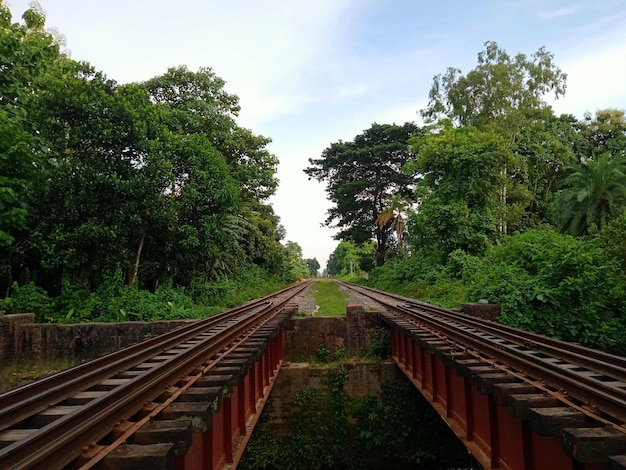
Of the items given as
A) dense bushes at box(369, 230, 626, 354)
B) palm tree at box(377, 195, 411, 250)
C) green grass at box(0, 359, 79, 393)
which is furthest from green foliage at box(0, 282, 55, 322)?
palm tree at box(377, 195, 411, 250)

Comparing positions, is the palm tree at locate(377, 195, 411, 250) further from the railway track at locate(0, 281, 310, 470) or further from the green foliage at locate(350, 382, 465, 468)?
the railway track at locate(0, 281, 310, 470)

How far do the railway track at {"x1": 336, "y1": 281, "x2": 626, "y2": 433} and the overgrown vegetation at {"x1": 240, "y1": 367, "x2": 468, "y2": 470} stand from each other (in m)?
3.61

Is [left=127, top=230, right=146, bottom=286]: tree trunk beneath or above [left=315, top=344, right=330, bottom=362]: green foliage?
above

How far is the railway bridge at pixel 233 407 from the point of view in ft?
8.93

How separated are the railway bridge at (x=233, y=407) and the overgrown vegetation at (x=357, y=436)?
4331 mm

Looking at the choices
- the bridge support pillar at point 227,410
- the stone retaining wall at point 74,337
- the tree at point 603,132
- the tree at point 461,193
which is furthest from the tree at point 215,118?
the tree at point 603,132

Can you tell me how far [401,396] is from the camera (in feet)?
36.4

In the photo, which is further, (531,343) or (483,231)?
(483,231)

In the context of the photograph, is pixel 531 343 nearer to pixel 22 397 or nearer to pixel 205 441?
pixel 205 441

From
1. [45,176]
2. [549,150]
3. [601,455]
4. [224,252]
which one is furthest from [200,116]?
[549,150]

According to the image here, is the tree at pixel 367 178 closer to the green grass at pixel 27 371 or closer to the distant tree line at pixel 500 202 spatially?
the distant tree line at pixel 500 202

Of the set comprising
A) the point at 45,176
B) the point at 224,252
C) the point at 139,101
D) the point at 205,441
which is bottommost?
the point at 205,441

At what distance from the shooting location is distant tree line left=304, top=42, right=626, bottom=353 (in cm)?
1095

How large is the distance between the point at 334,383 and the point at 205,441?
7.85 m
